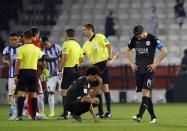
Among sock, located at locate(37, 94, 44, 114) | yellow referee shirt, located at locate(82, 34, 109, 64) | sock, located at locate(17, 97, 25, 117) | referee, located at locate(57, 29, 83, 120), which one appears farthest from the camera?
sock, located at locate(37, 94, 44, 114)

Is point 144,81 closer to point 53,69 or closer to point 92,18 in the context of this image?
point 53,69

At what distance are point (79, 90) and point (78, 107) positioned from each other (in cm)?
35

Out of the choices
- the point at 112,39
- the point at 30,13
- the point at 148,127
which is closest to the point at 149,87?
the point at 148,127

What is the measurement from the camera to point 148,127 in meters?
14.6

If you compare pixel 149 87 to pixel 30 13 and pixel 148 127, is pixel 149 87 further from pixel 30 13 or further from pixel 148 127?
pixel 30 13

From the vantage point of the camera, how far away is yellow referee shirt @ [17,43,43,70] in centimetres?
1739

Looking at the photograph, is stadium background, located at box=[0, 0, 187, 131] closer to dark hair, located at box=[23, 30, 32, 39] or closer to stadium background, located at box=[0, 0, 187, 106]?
stadium background, located at box=[0, 0, 187, 106]

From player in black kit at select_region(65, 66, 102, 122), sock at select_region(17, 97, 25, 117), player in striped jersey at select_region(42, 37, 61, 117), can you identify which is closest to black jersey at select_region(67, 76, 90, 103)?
player in black kit at select_region(65, 66, 102, 122)

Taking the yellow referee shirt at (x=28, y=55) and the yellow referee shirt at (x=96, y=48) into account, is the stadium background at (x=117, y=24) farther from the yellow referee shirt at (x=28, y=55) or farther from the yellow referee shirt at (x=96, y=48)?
the yellow referee shirt at (x=28, y=55)

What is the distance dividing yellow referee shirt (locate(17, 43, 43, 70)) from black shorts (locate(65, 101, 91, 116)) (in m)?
1.81

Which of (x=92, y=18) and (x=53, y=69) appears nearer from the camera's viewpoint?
(x=53, y=69)

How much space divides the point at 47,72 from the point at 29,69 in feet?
6.83

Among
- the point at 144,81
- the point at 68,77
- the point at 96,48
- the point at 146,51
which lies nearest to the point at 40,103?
the point at 68,77

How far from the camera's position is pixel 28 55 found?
17.5 m
